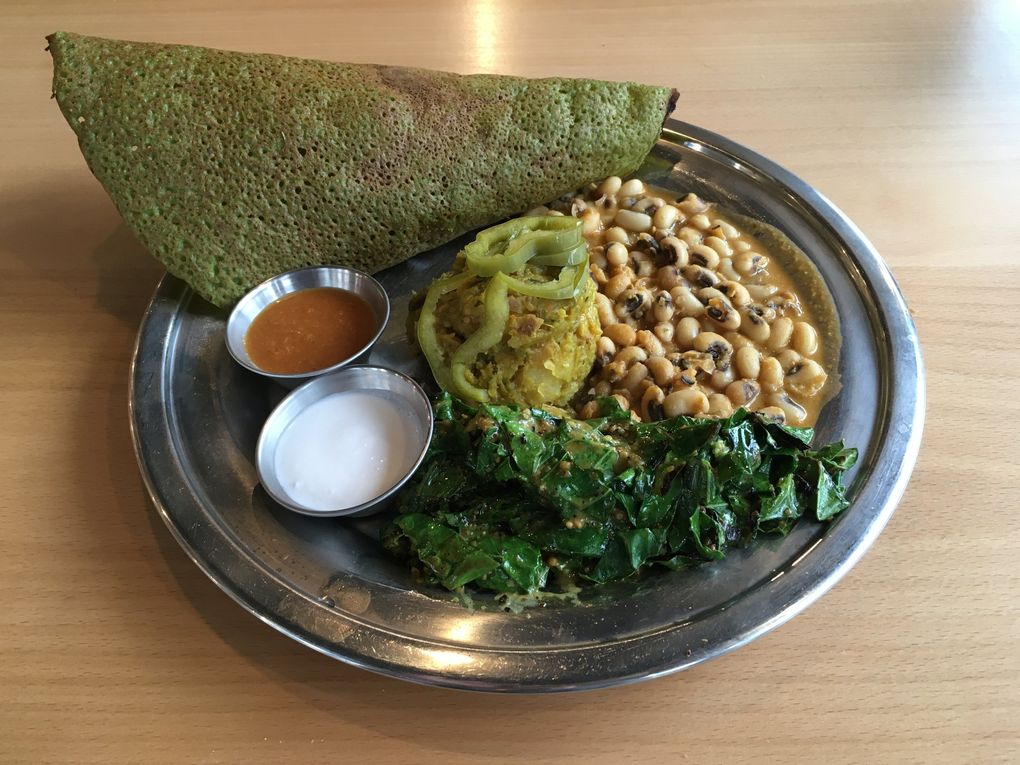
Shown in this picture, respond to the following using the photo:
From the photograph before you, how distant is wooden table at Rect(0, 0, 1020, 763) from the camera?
1.49m

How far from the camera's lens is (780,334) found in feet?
6.88

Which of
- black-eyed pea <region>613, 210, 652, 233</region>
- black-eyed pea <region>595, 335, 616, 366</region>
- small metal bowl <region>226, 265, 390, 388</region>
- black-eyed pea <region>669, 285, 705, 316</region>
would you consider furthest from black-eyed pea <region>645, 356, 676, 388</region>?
small metal bowl <region>226, 265, 390, 388</region>

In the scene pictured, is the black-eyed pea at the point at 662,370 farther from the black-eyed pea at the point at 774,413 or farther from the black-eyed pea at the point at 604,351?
the black-eyed pea at the point at 774,413

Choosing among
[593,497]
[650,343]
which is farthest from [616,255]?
[593,497]

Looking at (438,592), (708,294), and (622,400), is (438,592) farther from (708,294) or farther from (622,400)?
(708,294)

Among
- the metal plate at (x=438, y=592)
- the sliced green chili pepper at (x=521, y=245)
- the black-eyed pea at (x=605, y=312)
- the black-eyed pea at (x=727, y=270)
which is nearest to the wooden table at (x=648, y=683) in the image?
the metal plate at (x=438, y=592)

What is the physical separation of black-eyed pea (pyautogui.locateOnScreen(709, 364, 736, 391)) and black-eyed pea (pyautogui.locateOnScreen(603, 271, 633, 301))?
381 mm

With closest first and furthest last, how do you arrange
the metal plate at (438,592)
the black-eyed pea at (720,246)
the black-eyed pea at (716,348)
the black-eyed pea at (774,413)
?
the metal plate at (438,592) < the black-eyed pea at (774,413) < the black-eyed pea at (716,348) < the black-eyed pea at (720,246)

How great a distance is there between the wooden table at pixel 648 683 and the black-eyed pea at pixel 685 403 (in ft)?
1.78

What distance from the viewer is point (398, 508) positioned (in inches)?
68.4

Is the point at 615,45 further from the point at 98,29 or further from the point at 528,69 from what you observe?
the point at 98,29

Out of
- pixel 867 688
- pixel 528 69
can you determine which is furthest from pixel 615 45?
pixel 867 688

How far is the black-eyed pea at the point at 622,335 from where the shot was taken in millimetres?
2102

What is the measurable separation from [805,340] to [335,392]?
1.33 m
